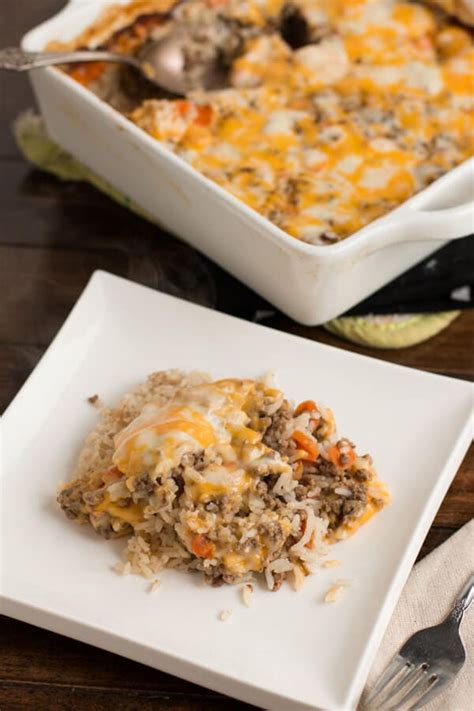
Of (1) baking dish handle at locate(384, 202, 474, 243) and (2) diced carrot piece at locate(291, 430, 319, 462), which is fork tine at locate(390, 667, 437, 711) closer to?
(2) diced carrot piece at locate(291, 430, 319, 462)

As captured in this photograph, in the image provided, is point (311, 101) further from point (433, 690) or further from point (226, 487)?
point (433, 690)

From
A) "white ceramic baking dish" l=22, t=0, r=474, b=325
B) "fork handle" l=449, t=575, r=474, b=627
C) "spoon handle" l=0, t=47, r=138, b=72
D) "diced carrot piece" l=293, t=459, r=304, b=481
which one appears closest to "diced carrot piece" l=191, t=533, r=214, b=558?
"diced carrot piece" l=293, t=459, r=304, b=481

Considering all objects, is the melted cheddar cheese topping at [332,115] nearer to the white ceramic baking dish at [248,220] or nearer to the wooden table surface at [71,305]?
the white ceramic baking dish at [248,220]

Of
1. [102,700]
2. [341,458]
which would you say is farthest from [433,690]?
[102,700]

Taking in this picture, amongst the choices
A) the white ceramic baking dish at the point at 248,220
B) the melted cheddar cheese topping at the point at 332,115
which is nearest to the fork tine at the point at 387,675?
the white ceramic baking dish at the point at 248,220

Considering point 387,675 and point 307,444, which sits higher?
point 307,444

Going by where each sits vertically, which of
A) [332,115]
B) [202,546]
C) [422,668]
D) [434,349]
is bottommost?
[434,349]

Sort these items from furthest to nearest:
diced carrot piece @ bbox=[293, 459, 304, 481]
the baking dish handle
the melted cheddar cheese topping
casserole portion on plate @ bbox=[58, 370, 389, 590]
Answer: the melted cheddar cheese topping < the baking dish handle < diced carrot piece @ bbox=[293, 459, 304, 481] < casserole portion on plate @ bbox=[58, 370, 389, 590]
